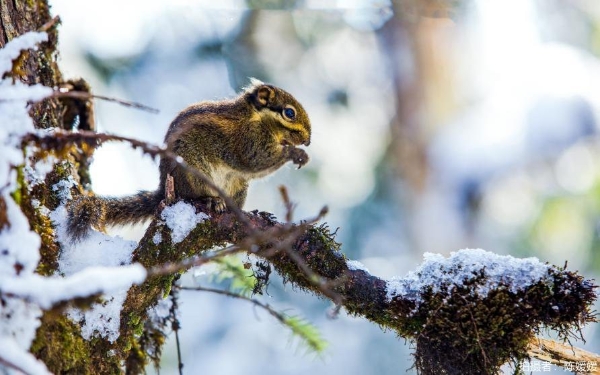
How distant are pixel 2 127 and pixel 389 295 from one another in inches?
58.2

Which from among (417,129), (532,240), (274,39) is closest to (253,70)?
(274,39)

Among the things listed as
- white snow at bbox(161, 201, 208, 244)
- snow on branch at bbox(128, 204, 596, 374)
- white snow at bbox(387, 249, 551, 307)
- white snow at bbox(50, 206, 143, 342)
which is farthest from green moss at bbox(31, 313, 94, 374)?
white snow at bbox(387, 249, 551, 307)

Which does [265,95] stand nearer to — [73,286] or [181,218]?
[181,218]

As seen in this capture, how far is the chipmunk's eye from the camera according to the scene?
3.92m

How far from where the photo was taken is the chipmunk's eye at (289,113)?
3.92m

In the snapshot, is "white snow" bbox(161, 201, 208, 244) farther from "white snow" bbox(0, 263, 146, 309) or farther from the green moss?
"white snow" bbox(0, 263, 146, 309)

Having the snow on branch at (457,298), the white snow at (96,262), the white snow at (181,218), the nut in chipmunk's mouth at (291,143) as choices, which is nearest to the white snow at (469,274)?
the snow on branch at (457,298)

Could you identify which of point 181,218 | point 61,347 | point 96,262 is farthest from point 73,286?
point 181,218

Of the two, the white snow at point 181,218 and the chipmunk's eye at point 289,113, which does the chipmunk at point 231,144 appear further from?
the white snow at point 181,218

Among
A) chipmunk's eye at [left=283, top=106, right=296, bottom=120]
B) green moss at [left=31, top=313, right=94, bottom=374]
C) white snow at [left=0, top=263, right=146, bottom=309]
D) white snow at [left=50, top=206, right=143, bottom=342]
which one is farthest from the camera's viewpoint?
chipmunk's eye at [left=283, top=106, right=296, bottom=120]

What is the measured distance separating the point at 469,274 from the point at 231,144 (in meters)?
1.87

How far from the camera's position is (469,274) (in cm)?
238

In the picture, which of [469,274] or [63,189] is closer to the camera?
[469,274]

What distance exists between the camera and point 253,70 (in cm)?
720
